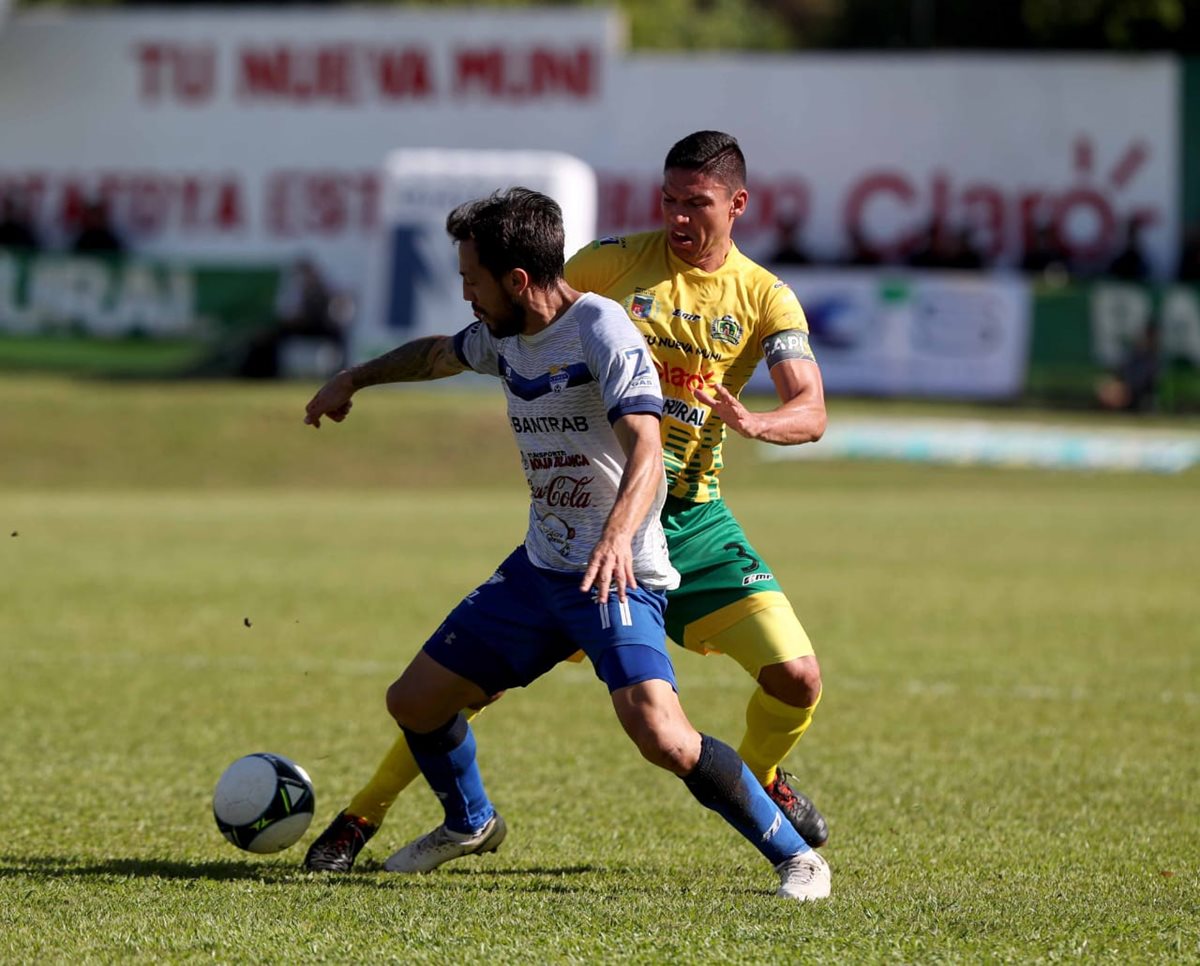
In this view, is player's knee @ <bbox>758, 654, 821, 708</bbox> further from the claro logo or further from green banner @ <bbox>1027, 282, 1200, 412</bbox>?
green banner @ <bbox>1027, 282, 1200, 412</bbox>

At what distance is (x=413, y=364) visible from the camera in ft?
20.7

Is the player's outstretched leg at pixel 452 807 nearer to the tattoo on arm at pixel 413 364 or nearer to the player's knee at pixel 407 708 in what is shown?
the player's knee at pixel 407 708

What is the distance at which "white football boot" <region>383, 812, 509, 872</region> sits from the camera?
6.36 metres

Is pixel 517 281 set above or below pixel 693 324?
above

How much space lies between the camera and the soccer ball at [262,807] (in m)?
6.48

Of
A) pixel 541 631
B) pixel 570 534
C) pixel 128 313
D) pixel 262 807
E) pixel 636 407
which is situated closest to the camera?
pixel 636 407

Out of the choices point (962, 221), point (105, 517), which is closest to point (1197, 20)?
point (962, 221)

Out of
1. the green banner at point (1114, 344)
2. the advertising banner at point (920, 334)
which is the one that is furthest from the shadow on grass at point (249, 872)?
the green banner at point (1114, 344)

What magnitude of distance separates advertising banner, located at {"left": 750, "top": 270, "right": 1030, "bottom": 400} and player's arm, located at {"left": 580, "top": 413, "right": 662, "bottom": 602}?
2627 centimetres

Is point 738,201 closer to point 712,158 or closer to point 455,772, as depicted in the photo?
point 712,158

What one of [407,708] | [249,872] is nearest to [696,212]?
[407,708]

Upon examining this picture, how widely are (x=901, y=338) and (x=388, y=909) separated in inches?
1073

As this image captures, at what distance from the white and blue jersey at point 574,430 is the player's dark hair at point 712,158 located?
0.70m

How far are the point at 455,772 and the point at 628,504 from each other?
147 centimetres
